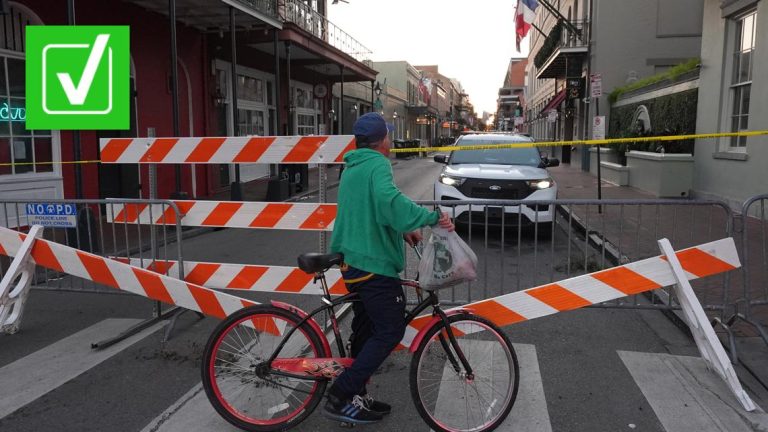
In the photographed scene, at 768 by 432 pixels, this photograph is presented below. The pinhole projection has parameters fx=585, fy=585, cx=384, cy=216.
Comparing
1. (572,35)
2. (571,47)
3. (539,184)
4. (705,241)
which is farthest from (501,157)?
(572,35)

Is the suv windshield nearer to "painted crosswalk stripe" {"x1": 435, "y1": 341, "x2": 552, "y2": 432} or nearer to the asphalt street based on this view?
the asphalt street

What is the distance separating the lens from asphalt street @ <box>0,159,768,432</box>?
3668 millimetres

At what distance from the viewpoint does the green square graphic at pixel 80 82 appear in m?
7.25

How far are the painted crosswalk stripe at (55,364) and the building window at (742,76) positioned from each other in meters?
11.9

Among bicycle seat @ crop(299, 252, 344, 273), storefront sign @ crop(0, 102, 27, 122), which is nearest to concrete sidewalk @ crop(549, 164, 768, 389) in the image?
bicycle seat @ crop(299, 252, 344, 273)

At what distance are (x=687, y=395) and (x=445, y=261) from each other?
2041mm

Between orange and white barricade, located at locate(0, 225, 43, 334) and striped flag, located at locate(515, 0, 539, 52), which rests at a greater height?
striped flag, located at locate(515, 0, 539, 52)

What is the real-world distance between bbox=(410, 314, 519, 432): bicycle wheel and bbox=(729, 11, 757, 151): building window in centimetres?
1062

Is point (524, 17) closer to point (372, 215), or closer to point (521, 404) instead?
point (521, 404)

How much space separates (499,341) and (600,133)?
10.8 m

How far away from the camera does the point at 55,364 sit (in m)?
4.70

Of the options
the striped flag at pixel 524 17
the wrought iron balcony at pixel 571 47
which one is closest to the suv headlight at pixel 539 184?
the wrought iron balcony at pixel 571 47

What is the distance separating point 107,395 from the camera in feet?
13.4

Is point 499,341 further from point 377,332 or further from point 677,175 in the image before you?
point 677,175
